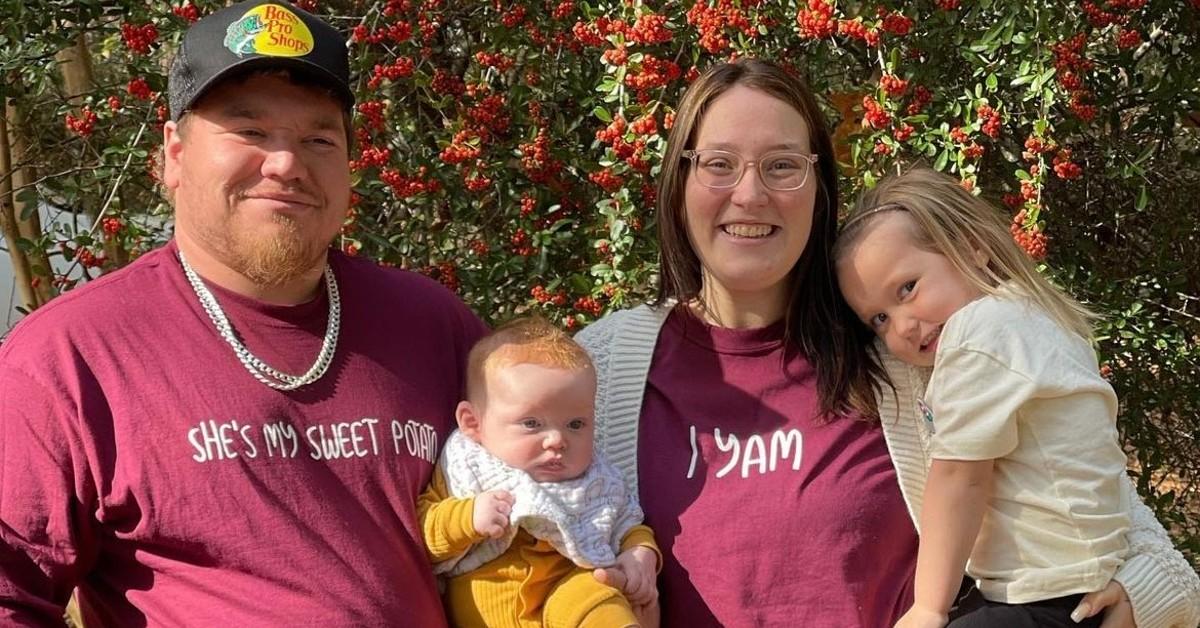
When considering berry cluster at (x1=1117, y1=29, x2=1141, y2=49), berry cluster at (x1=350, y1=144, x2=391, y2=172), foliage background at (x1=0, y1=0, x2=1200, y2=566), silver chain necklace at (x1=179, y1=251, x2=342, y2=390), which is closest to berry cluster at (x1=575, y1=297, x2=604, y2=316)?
foliage background at (x1=0, y1=0, x2=1200, y2=566)

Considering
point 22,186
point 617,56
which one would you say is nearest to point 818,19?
point 617,56

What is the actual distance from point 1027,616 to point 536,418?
0.95 m

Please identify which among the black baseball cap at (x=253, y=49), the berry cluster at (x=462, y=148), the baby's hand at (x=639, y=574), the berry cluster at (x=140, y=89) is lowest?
the baby's hand at (x=639, y=574)

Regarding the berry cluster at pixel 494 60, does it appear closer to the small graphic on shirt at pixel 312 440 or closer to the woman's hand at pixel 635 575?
the small graphic on shirt at pixel 312 440

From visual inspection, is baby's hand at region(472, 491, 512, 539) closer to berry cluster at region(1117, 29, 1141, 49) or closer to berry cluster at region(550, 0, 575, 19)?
berry cluster at region(550, 0, 575, 19)

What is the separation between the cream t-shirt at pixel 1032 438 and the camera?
7.77 feet

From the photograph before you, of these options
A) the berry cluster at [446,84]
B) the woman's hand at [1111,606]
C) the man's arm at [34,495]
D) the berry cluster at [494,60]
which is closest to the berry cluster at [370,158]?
the berry cluster at [446,84]

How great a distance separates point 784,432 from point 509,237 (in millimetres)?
1624

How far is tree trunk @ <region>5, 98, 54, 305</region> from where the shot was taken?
176 inches

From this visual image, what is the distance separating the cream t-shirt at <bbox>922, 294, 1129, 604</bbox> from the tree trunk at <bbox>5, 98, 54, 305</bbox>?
306cm

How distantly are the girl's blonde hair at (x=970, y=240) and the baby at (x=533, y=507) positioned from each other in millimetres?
649

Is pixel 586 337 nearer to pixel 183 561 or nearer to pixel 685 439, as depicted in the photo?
pixel 685 439

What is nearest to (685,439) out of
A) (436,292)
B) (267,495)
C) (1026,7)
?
(436,292)

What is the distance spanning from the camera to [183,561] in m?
2.25
